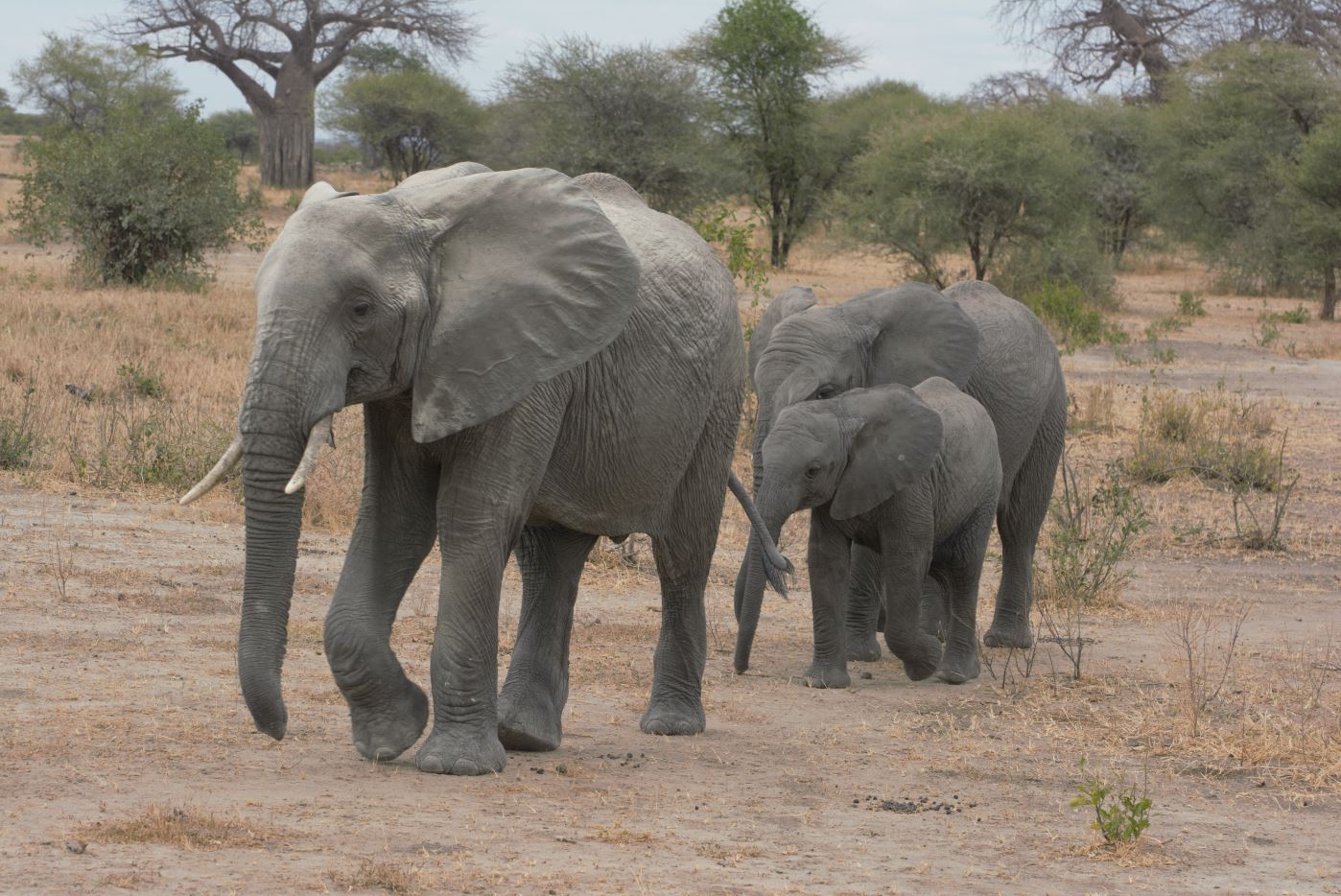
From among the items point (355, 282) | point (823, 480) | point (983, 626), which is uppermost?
point (355, 282)

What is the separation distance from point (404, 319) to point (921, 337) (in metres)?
3.50

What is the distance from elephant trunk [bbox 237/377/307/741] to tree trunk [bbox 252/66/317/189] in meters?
39.4

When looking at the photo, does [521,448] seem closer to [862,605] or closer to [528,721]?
[528,721]

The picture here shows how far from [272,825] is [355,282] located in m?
1.31

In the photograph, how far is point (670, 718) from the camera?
570cm

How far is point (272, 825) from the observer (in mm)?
4156

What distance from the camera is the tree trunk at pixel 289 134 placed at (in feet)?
141

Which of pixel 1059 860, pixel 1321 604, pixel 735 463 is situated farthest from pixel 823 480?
pixel 735 463

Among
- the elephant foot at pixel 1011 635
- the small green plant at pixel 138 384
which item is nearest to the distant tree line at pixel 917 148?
the small green plant at pixel 138 384

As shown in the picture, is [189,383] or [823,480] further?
[189,383]

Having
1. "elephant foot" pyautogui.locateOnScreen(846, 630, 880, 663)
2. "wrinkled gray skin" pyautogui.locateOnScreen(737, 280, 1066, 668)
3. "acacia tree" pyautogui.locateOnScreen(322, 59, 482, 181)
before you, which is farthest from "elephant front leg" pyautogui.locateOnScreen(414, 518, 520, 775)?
"acacia tree" pyautogui.locateOnScreen(322, 59, 482, 181)

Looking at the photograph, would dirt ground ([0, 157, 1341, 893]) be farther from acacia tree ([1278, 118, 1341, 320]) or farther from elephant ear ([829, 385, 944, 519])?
acacia tree ([1278, 118, 1341, 320])

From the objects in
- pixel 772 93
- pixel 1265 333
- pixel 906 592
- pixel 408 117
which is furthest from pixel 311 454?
pixel 408 117

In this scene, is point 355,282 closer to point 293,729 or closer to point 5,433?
point 293,729
